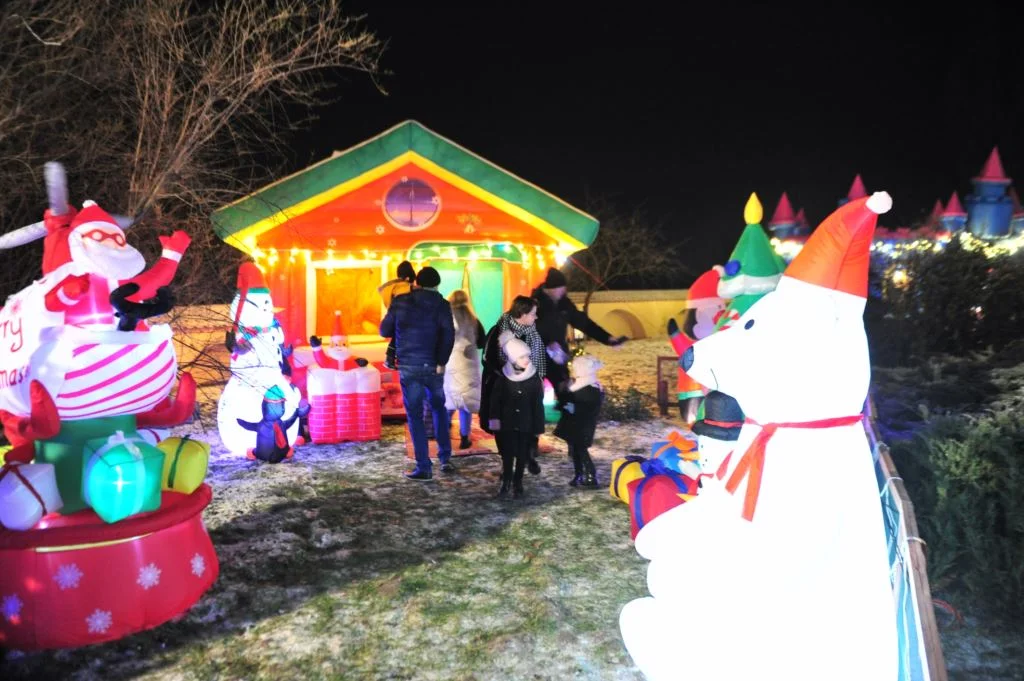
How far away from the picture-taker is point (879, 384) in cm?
562

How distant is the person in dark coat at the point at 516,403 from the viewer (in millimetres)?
5652

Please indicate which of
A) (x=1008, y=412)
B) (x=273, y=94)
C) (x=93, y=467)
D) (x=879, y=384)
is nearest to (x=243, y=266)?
(x=273, y=94)

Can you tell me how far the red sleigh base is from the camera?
11.4 ft

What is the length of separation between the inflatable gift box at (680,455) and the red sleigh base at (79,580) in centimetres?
296

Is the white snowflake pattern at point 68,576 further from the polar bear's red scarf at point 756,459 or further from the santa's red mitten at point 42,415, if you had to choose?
the polar bear's red scarf at point 756,459

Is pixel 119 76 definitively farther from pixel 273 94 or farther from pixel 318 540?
pixel 318 540

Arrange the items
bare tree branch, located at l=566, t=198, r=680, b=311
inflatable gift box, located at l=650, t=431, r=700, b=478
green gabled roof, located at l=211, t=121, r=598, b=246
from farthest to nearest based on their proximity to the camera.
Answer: bare tree branch, located at l=566, t=198, r=680, b=311, green gabled roof, located at l=211, t=121, r=598, b=246, inflatable gift box, located at l=650, t=431, r=700, b=478

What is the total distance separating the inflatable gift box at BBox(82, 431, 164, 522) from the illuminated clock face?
606cm

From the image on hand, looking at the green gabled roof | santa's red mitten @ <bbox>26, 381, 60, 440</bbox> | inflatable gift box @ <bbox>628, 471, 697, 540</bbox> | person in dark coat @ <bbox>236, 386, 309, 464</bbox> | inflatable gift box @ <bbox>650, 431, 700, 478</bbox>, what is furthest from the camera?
the green gabled roof

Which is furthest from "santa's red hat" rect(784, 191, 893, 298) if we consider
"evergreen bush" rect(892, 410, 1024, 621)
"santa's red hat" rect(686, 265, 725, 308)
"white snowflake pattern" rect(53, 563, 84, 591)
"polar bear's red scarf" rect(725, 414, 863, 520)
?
"white snowflake pattern" rect(53, 563, 84, 591)

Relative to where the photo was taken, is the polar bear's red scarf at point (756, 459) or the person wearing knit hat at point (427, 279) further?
the person wearing knit hat at point (427, 279)

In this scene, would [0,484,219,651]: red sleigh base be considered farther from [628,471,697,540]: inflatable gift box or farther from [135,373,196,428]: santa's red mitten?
[628,471,697,540]: inflatable gift box

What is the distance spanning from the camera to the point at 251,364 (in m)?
6.87

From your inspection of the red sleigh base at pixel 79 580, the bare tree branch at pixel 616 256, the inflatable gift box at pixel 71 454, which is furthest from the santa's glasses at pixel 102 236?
the bare tree branch at pixel 616 256
